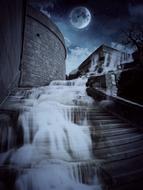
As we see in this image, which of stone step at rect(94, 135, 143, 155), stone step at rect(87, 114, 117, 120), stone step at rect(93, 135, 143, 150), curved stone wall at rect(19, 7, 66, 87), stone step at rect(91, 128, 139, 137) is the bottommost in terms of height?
stone step at rect(94, 135, 143, 155)

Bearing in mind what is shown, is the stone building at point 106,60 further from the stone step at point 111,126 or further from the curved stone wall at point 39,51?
the stone step at point 111,126

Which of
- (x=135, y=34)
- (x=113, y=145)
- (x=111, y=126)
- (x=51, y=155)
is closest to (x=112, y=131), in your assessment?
(x=111, y=126)

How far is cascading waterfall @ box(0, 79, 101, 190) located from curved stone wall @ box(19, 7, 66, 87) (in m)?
5.33

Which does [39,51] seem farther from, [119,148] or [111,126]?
[119,148]

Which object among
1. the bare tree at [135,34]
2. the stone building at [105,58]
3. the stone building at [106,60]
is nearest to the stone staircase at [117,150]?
the bare tree at [135,34]

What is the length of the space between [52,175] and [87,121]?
184 cm

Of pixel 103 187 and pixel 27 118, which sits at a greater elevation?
pixel 27 118

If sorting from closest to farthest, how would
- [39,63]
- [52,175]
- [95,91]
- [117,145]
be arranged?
[52,175], [117,145], [95,91], [39,63]

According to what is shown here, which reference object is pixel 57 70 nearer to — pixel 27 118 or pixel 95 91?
pixel 95 91

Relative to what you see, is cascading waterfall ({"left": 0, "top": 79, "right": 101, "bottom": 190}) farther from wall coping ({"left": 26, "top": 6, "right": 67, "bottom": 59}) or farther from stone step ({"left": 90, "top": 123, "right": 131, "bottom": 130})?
wall coping ({"left": 26, "top": 6, "right": 67, "bottom": 59})

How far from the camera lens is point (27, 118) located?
132 inches

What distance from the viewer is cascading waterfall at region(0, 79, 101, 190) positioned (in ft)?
6.63

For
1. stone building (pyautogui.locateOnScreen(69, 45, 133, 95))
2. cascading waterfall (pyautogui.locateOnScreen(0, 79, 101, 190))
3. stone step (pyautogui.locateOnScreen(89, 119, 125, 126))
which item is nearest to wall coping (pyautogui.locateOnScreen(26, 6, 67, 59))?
stone building (pyautogui.locateOnScreen(69, 45, 133, 95))

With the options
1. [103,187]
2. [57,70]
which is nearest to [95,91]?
[103,187]
